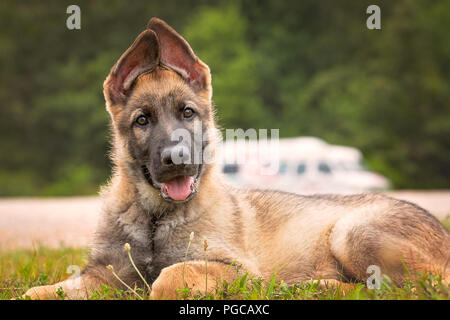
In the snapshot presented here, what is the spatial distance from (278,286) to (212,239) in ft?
2.05

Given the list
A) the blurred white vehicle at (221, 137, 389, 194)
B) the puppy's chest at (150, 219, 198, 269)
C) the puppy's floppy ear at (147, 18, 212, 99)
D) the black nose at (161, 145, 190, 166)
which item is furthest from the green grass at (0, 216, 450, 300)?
the blurred white vehicle at (221, 137, 389, 194)

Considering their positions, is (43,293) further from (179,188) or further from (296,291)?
(296,291)

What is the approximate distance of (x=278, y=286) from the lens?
388cm

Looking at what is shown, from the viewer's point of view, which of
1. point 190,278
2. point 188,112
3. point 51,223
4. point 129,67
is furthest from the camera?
point 51,223

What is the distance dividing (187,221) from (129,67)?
4.50ft

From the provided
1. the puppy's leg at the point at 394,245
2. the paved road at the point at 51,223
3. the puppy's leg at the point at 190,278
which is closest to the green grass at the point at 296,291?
the puppy's leg at the point at 190,278

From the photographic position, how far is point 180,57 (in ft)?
14.6

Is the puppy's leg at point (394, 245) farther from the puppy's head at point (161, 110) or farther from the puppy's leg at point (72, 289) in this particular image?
the puppy's leg at point (72, 289)

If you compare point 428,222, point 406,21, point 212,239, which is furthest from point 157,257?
point 406,21

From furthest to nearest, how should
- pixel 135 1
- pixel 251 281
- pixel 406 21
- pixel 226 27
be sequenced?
pixel 226 27, pixel 135 1, pixel 406 21, pixel 251 281

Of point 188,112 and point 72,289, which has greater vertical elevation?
point 188,112

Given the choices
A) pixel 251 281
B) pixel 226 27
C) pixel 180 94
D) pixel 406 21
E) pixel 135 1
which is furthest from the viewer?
pixel 226 27

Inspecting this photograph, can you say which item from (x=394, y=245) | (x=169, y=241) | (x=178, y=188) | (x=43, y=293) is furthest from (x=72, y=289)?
(x=394, y=245)

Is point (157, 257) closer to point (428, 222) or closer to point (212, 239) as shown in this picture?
point (212, 239)
